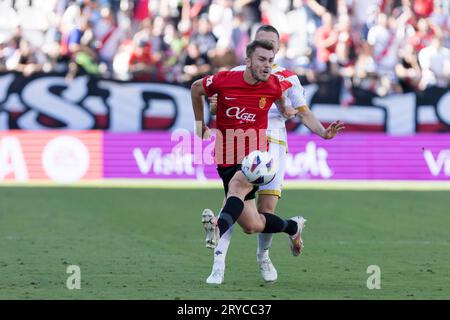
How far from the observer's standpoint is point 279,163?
1051cm

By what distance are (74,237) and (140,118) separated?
1033cm

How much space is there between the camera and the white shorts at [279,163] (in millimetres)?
10305

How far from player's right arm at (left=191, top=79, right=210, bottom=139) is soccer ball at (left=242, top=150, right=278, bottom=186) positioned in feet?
2.09

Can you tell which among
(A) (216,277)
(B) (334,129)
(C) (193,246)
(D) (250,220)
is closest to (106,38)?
(C) (193,246)

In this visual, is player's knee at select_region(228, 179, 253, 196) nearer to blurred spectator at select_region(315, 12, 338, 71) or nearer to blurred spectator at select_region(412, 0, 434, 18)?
blurred spectator at select_region(315, 12, 338, 71)

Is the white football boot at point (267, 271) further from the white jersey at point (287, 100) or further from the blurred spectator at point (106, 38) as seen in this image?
the blurred spectator at point (106, 38)

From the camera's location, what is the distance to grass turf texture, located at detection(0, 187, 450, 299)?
31.0 ft

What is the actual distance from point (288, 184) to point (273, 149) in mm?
12441

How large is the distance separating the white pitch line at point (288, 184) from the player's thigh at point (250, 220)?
11833 mm

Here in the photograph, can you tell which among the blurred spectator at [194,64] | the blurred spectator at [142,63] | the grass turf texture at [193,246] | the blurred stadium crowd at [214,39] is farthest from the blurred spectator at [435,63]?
the blurred spectator at [142,63]

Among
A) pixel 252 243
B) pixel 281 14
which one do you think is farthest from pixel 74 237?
pixel 281 14

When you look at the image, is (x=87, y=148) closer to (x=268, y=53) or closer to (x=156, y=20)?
(x=156, y=20)

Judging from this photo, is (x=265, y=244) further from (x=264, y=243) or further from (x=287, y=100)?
(x=287, y=100)

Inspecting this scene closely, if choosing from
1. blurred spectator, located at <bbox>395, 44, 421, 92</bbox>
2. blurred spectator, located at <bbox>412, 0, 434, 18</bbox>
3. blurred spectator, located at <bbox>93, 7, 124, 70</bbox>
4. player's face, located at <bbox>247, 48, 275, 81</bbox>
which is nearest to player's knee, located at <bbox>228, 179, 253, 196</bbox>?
player's face, located at <bbox>247, 48, 275, 81</bbox>
